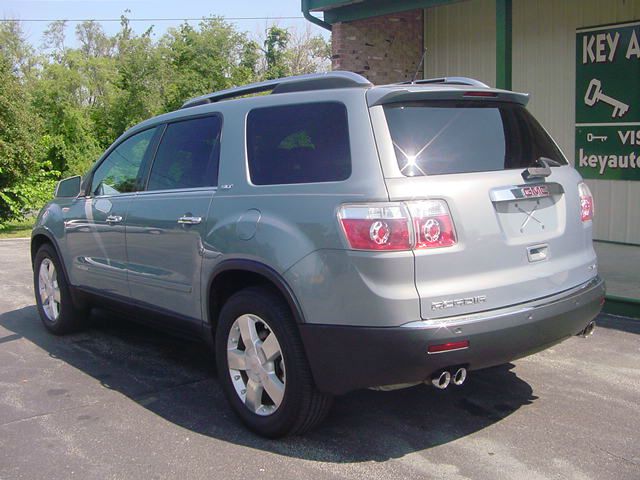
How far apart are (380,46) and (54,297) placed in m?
7.46

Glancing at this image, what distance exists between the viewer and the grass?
15863 millimetres

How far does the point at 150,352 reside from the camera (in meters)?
5.96

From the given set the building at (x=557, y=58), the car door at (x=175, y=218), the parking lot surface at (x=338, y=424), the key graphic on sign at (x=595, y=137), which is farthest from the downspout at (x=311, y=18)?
the parking lot surface at (x=338, y=424)

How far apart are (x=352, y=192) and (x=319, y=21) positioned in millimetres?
8957

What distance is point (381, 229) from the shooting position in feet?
11.4

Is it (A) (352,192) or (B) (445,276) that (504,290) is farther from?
(A) (352,192)

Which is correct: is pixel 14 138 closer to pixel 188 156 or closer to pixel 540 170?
pixel 188 156

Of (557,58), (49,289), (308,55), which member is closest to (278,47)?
(308,55)

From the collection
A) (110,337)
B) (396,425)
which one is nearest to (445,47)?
(110,337)

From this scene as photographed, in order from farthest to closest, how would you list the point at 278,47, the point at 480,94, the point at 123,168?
the point at 278,47 < the point at 123,168 < the point at 480,94

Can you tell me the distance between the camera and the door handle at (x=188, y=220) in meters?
4.53

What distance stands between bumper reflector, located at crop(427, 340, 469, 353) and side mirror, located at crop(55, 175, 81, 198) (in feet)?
12.5

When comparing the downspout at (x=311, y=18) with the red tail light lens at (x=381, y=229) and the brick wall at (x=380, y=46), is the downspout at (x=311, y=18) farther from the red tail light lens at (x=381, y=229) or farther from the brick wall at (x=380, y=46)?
the red tail light lens at (x=381, y=229)

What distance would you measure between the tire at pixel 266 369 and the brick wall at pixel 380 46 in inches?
325
